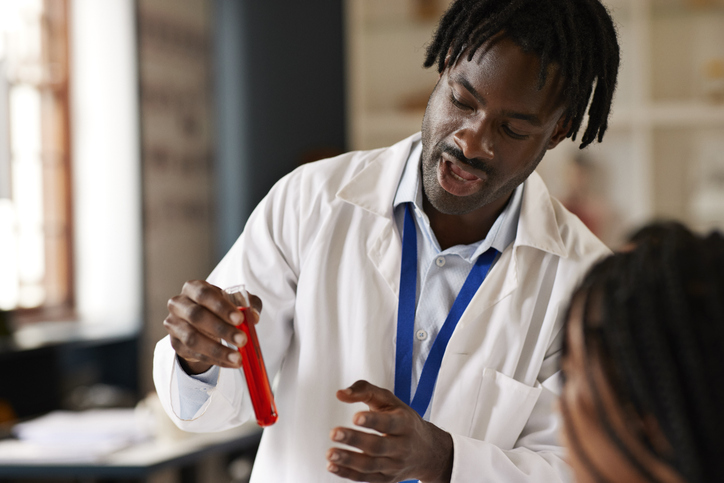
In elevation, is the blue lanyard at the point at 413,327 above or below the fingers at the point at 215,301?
below

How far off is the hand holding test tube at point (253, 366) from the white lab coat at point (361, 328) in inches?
6.1

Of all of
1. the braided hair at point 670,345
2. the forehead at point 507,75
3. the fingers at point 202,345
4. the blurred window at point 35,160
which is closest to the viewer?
the braided hair at point 670,345

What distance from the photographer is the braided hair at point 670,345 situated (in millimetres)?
609

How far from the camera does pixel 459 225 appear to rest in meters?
1.42

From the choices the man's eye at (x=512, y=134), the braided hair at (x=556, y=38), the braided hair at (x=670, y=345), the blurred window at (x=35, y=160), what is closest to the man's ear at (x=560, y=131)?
the braided hair at (x=556, y=38)

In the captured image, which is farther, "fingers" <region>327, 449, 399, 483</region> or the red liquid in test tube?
the red liquid in test tube

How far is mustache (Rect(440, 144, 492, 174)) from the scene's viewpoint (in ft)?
4.17

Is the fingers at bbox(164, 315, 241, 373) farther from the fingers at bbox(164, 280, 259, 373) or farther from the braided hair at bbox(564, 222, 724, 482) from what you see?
the braided hair at bbox(564, 222, 724, 482)

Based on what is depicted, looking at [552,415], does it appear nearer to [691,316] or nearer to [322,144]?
[691,316]

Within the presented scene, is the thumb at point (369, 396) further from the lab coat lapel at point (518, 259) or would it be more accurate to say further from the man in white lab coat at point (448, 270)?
the lab coat lapel at point (518, 259)

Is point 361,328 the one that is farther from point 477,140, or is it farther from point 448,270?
point 477,140

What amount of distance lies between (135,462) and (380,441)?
4.24ft

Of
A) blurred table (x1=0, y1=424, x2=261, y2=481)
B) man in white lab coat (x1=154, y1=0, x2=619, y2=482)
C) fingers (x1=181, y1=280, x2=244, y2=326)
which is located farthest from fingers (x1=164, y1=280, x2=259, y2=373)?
blurred table (x1=0, y1=424, x2=261, y2=481)

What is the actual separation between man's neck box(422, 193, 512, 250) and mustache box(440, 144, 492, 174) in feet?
0.46
